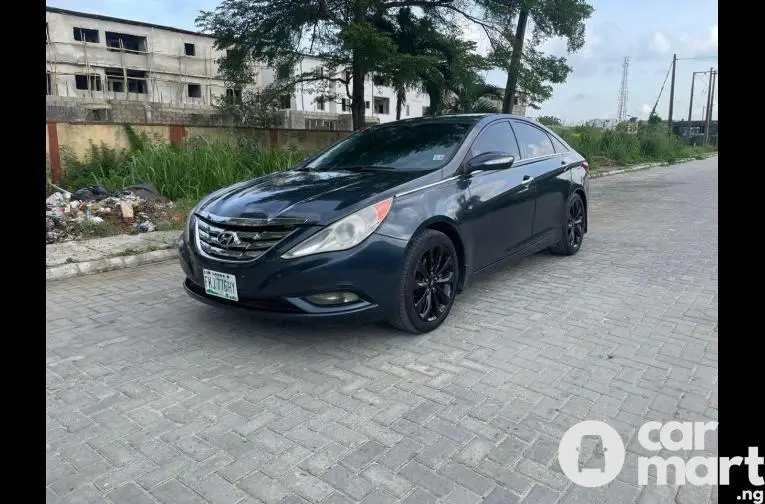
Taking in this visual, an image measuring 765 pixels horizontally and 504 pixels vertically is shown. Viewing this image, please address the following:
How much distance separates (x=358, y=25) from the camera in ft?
33.8

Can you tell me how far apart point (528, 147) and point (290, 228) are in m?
2.87

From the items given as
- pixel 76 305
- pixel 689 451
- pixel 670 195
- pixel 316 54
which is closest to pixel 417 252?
pixel 689 451

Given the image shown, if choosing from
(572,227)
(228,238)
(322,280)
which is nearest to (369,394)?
(322,280)

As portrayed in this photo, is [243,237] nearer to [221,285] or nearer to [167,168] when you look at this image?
[221,285]

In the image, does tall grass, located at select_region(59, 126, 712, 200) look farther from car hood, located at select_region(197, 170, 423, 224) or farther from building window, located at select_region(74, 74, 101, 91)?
building window, located at select_region(74, 74, 101, 91)

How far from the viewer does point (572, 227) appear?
6105mm

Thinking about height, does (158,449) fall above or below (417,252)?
below

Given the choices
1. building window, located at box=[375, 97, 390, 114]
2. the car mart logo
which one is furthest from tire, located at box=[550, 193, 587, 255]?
building window, located at box=[375, 97, 390, 114]

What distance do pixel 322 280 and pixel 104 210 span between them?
18.8ft

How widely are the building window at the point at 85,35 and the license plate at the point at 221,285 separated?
37552 mm

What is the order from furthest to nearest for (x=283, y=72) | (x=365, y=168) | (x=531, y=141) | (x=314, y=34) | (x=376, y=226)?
(x=283, y=72), (x=314, y=34), (x=531, y=141), (x=365, y=168), (x=376, y=226)

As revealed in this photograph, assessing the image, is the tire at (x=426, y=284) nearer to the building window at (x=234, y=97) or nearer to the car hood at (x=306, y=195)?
the car hood at (x=306, y=195)
